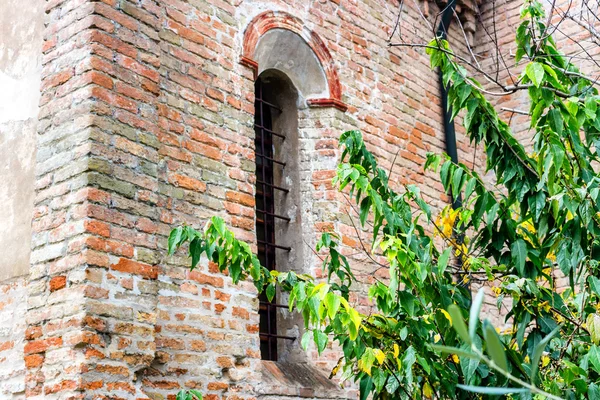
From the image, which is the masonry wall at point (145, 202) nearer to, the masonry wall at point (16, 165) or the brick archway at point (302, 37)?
the brick archway at point (302, 37)

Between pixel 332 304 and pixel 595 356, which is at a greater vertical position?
pixel 332 304

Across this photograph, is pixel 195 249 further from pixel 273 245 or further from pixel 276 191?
pixel 276 191

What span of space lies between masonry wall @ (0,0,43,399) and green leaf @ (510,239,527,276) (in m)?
2.56

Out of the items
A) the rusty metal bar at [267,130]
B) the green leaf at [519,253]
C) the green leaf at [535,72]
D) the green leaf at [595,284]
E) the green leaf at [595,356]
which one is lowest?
the green leaf at [595,356]

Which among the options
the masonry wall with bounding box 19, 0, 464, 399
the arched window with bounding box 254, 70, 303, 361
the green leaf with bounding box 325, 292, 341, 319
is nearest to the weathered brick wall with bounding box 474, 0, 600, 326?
the arched window with bounding box 254, 70, 303, 361

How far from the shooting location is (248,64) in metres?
5.40

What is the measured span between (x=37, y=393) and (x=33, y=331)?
1.04ft

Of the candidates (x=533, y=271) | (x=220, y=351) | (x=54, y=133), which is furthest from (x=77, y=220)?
(x=533, y=271)

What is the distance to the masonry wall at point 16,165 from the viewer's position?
4172 mm

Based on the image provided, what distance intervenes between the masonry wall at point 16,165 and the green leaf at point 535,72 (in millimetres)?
2800

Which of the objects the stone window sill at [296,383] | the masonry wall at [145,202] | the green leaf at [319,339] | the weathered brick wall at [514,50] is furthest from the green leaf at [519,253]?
the weathered brick wall at [514,50]

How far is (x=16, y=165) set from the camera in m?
4.50

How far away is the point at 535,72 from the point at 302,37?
3.26m

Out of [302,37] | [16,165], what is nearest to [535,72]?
[16,165]
